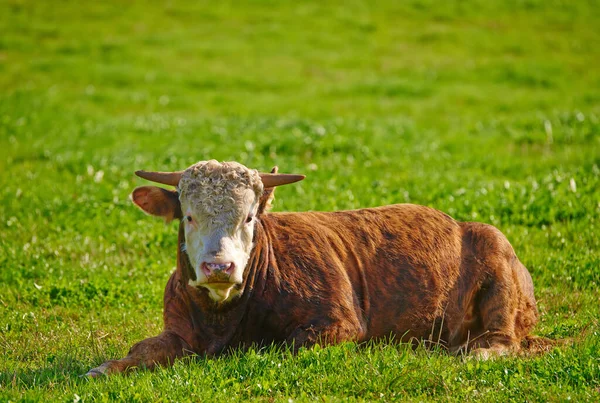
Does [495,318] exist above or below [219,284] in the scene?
below

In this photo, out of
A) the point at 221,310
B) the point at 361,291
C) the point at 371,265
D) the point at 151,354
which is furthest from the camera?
the point at 371,265

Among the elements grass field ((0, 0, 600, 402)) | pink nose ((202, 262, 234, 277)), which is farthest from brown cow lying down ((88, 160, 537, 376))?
grass field ((0, 0, 600, 402))

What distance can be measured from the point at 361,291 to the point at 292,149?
9625 millimetres

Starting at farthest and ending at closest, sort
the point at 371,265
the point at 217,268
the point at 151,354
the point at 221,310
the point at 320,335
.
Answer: the point at 371,265 → the point at 221,310 → the point at 320,335 → the point at 151,354 → the point at 217,268

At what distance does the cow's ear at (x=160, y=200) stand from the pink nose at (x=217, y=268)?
118 cm

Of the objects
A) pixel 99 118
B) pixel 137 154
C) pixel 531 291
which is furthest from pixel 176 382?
pixel 99 118

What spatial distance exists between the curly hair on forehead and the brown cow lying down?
0.04 feet

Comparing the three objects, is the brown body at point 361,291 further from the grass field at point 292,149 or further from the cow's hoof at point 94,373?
the grass field at point 292,149

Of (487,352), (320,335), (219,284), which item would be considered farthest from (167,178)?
(487,352)

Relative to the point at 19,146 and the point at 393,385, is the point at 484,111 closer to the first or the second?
the point at 19,146

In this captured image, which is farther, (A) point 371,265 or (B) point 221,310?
(A) point 371,265

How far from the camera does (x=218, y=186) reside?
8188 millimetres

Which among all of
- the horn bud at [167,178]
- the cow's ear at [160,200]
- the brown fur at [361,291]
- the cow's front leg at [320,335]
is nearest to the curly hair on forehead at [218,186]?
the horn bud at [167,178]

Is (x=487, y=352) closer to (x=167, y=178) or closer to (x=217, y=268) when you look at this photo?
(x=217, y=268)
